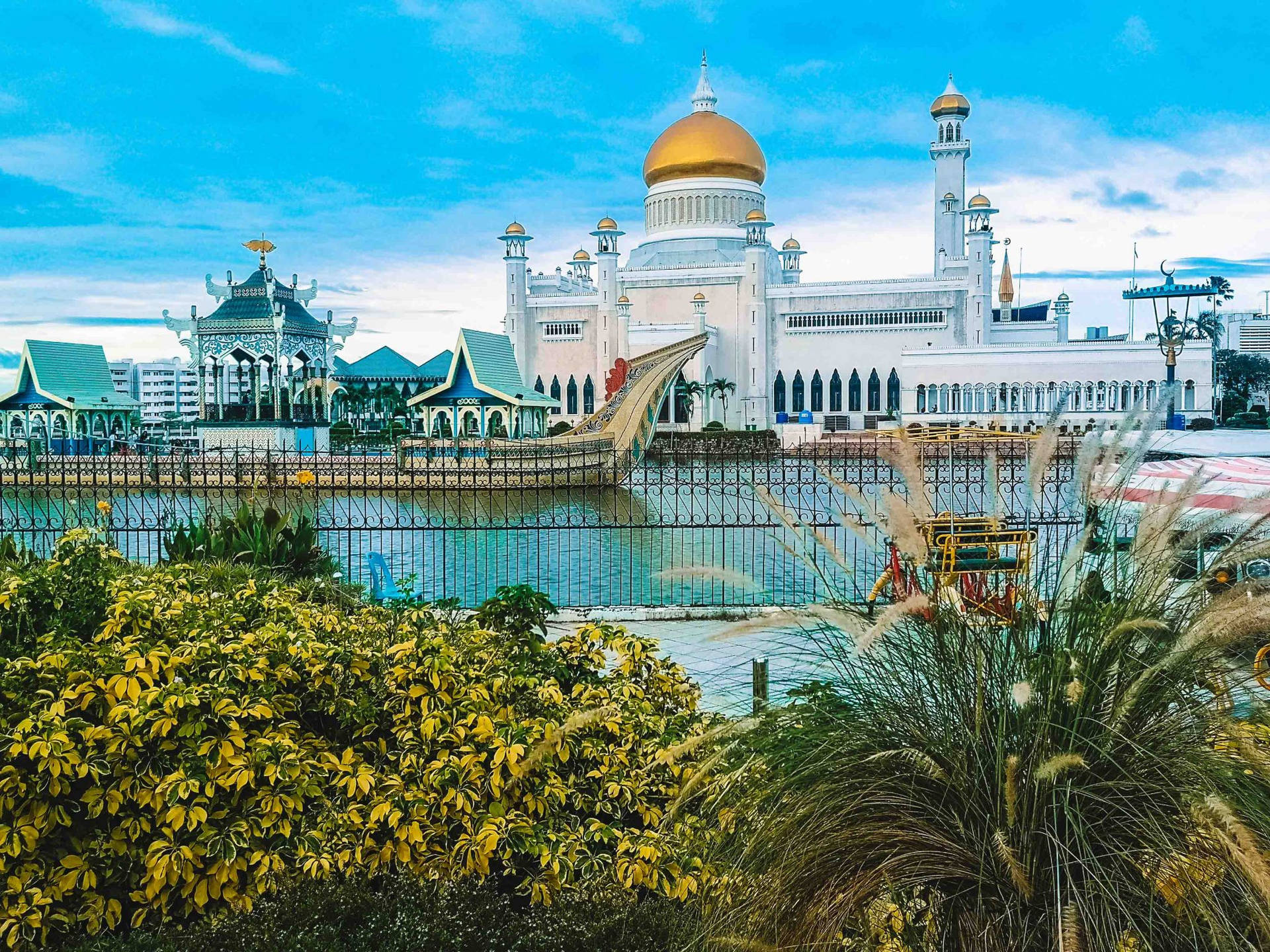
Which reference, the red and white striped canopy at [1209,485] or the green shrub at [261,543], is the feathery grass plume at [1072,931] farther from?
the green shrub at [261,543]

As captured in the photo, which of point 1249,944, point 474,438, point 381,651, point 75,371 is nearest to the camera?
point 1249,944

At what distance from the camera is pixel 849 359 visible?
43.2 m

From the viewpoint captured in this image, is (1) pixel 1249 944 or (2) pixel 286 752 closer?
(1) pixel 1249 944

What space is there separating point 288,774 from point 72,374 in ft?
106

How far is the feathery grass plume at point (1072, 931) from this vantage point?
153 cm

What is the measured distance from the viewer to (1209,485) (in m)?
5.47

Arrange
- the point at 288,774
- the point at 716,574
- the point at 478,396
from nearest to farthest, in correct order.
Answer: the point at 716,574
the point at 288,774
the point at 478,396

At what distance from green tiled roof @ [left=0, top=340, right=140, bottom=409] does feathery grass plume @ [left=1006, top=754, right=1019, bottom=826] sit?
32.7 meters

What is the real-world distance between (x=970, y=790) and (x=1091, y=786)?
0.67ft

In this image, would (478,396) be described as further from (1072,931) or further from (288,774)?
(1072,931)

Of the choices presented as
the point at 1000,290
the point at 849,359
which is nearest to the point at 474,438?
the point at 849,359

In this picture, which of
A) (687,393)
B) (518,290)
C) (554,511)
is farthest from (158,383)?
(554,511)

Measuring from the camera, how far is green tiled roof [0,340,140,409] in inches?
1170

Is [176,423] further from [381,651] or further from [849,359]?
[381,651]
